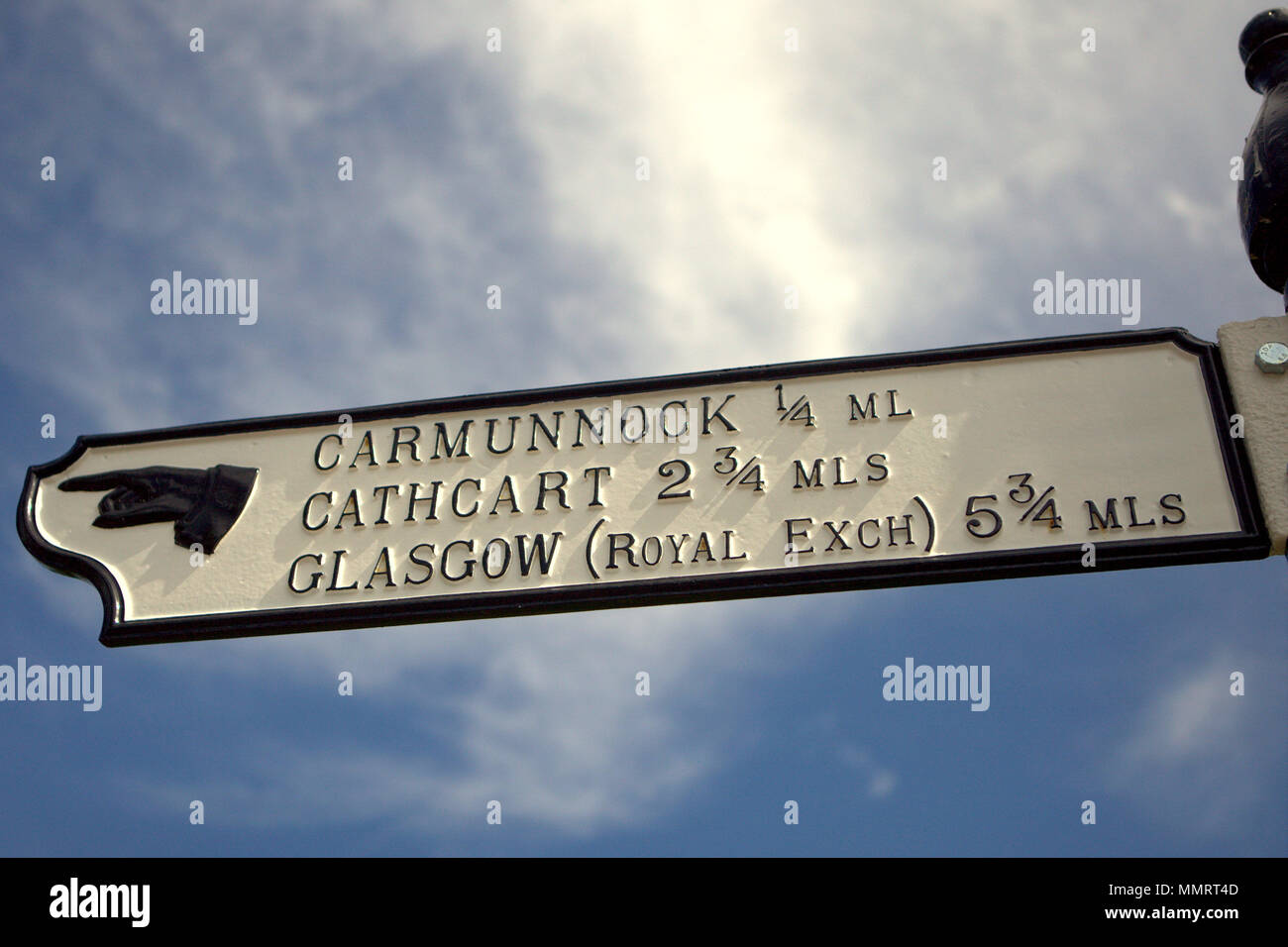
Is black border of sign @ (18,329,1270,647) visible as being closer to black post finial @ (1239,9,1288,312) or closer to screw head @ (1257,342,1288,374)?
screw head @ (1257,342,1288,374)

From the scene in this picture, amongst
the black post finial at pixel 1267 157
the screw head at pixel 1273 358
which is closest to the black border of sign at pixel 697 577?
the screw head at pixel 1273 358

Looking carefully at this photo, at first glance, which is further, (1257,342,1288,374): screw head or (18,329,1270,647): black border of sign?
(1257,342,1288,374): screw head

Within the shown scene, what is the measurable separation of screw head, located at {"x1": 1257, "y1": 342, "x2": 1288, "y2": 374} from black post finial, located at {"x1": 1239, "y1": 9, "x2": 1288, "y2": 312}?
0.61 feet

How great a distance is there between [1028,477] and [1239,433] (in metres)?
0.57

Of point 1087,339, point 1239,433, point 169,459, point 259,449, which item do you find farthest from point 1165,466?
point 169,459

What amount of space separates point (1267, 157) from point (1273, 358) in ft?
1.79

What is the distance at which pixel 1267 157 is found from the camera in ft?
12.2

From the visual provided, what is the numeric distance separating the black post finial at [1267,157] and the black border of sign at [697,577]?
0.99ft

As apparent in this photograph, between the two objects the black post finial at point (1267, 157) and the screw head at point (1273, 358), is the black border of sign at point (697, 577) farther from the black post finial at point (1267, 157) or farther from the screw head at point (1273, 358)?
the black post finial at point (1267, 157)

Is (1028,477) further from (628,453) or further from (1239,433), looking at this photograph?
(628,453)

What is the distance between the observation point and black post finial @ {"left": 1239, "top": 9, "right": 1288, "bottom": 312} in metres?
3.70

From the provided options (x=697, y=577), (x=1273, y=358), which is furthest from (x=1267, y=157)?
(x=697, y=577)

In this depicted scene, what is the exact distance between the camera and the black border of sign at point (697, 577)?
357cm

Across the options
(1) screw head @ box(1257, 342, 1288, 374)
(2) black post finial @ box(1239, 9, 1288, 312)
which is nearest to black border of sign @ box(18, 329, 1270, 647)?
(1) screw head @ box(1257, 342, 1288, 374)
